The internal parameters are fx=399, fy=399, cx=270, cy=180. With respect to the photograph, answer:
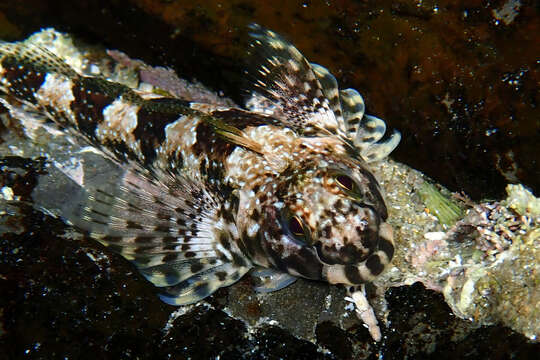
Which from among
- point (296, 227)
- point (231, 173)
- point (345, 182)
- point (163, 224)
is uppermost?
point (345, 182)

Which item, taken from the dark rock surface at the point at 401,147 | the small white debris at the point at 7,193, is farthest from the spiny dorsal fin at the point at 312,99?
the small white debris at the point at 7,193

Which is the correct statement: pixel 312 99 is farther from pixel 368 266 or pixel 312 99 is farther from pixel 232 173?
pixel 368 266

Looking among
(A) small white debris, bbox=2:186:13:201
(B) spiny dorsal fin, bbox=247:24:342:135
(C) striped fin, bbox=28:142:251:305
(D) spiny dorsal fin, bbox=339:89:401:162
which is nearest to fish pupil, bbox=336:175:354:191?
(B) spiny dorsal fin, bbox=247:24:342:135

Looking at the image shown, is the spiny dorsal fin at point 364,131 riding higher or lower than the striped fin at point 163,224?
higher

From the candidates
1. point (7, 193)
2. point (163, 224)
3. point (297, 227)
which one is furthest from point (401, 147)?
point (7, 193)

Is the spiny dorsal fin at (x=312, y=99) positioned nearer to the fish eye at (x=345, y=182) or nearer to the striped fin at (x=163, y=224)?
the fish eye at (x=345, y=182)

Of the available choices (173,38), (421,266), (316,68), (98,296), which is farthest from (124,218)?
(421,266)

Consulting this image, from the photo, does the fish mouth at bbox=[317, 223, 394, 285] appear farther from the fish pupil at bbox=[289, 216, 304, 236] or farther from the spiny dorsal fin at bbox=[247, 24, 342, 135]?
the spiny dorsal fin at bbox=[247, 24, 342, 135]

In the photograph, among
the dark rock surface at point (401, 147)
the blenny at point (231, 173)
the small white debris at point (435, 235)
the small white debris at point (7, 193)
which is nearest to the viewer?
the dark rock surface at point (401, 147)
